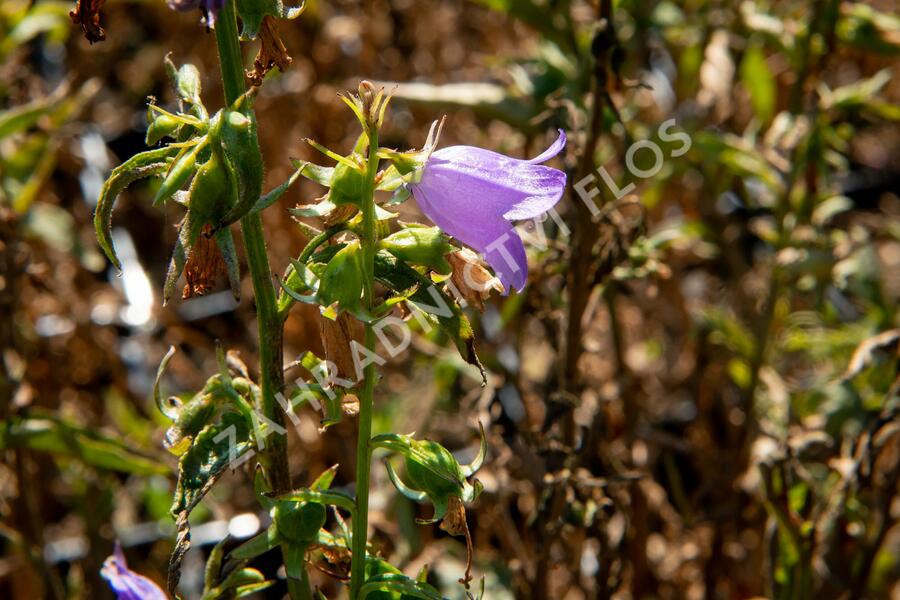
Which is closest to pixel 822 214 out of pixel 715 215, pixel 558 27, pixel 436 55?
pixel 715 215

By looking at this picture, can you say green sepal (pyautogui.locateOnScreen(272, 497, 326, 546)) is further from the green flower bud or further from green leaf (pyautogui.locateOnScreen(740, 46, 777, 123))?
green leaf (pyautogui.locateOnScreen(740, 46, 777, 123))

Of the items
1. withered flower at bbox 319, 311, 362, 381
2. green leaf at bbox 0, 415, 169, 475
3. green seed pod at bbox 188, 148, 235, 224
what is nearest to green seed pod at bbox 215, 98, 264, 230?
green seed pod at bbox 188, 148, 235, 224

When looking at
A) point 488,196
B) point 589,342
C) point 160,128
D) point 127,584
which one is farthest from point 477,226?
point 589,342

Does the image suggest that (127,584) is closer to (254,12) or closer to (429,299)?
(429,299)

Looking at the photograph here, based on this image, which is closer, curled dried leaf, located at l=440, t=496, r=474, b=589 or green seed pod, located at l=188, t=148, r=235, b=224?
green seed pod, located at l=188, t=148, r=235, b=224

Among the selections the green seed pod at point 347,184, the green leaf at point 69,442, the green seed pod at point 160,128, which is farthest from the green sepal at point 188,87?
the green leaf at point 69,442

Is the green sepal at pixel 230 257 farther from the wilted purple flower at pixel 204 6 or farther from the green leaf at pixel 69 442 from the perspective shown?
the green leaf at pixel 69 442

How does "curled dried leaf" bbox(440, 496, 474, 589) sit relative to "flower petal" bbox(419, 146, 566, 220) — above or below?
below
